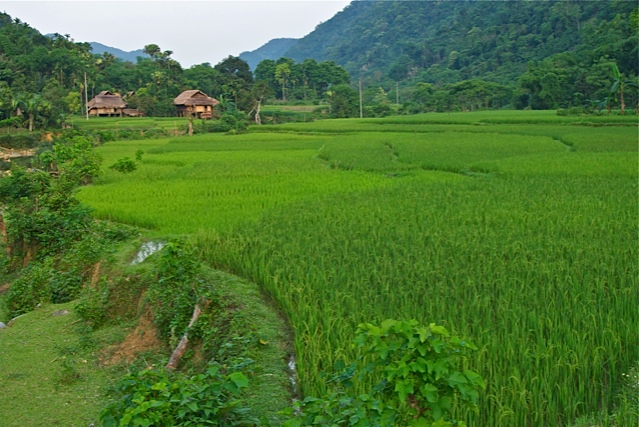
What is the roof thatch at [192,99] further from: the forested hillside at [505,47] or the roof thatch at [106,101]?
the forested hillside at [505,47]

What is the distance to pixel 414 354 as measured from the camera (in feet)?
8.77

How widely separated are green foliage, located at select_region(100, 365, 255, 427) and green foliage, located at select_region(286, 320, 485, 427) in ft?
1.36

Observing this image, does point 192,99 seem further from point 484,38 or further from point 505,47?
point 484,38

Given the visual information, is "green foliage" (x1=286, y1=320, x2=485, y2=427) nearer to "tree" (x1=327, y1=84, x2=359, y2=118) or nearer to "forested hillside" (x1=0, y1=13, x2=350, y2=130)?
"forested hillside" (x1=0, y1=13, x2=350, y2=130)

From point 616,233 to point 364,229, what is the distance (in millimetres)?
2742

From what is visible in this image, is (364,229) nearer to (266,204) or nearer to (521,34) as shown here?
(266,204)

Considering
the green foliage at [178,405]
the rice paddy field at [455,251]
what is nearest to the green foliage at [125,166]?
the rice paddy field at [455,251]

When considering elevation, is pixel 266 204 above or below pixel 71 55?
below

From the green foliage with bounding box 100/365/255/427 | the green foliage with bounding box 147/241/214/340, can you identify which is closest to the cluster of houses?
the green foliage with bounding box 147/241/214/340

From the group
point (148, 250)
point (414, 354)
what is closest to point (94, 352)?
point (148, 250)

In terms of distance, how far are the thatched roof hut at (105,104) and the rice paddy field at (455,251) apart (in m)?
29.1

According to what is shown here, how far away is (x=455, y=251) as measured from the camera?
6242 millimetres

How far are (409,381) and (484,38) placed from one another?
68006 millimetres

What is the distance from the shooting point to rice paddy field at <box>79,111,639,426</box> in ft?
12.6
